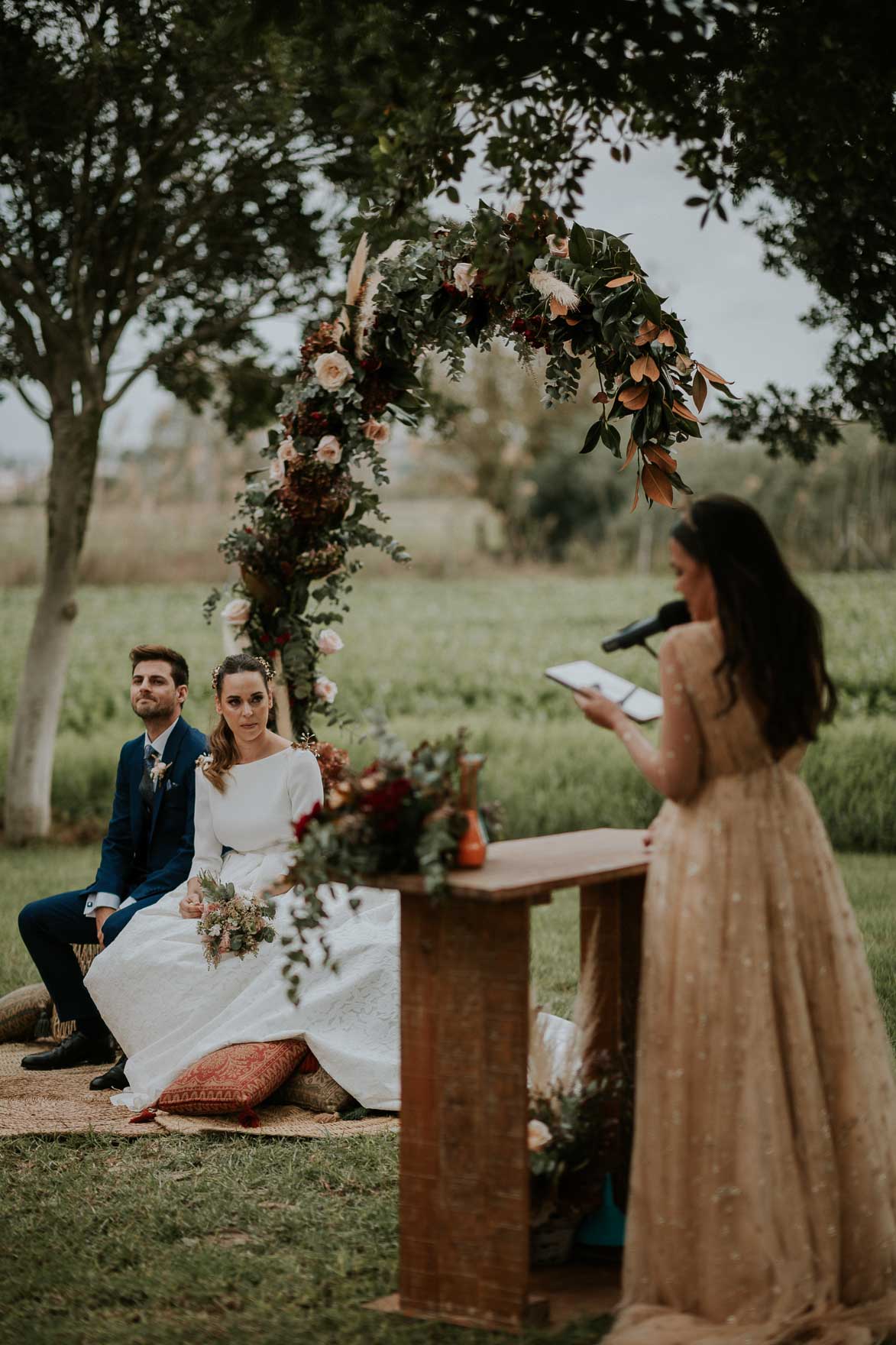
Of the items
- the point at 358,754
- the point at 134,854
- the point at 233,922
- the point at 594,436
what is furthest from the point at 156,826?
the point at 358,754

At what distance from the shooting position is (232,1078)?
17.8 feet

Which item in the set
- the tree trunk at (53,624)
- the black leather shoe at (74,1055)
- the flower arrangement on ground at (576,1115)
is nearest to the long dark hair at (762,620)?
the flower arrangement on ground at (576,1115)

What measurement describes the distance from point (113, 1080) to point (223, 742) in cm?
146

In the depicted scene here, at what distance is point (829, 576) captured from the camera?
675 inches

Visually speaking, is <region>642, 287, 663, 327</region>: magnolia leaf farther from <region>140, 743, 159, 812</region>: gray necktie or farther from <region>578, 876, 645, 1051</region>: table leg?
<region>140, 743, 159, 812</region>: gray necktie

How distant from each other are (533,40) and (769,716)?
6.32 feet

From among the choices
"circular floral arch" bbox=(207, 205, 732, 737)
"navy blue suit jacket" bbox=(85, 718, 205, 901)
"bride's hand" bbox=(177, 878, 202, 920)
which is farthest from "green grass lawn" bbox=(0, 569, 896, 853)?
"bride's hand" bbox=(177, 878, 202, 920)

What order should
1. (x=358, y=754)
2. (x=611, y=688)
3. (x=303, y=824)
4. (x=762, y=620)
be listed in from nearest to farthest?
(x=762, y=620) < (x=303, y=824) < (x=611, y=688) < (x=358, y=754)

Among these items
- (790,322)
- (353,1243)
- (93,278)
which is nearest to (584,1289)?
(353,1243)

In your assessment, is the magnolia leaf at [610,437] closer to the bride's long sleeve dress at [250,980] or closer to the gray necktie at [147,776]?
the bride's long sleeve dress at [250,980]

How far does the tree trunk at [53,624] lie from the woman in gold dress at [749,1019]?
349 inches

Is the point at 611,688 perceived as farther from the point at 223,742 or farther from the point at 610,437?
the point at 223,742

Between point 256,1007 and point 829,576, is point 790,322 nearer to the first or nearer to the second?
point 829,576

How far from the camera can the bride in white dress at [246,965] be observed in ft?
18.6
